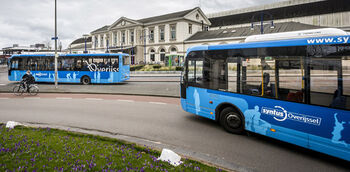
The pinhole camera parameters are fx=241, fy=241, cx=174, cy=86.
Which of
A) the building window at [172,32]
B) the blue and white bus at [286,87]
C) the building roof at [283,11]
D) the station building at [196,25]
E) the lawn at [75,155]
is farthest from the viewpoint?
the building window at [172,32]

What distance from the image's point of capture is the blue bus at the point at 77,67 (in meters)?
20.6

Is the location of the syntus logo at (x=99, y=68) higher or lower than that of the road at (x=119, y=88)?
higher

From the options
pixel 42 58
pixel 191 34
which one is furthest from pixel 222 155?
pixel 191 34

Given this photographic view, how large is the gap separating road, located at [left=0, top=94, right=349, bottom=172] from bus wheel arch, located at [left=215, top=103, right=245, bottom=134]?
0.61 feet

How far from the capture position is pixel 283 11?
58.5 m

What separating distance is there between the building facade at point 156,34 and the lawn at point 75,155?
46.5 metres

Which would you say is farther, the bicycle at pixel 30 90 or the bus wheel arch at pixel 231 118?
the bicycle at pixel 30 90

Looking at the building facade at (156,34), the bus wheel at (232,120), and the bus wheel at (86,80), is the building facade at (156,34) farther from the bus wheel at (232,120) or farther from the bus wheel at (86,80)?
the bus wheel at (232,120)

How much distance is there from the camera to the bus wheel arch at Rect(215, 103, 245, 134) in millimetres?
6489

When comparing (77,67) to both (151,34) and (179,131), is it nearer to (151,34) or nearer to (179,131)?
(179,131)

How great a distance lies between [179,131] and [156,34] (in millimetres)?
52565

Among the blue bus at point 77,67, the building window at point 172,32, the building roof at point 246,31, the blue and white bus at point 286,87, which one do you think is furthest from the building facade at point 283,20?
the blue and white bus at point 286,87

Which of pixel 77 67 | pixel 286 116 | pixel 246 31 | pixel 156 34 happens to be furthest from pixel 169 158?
pixel 156 34

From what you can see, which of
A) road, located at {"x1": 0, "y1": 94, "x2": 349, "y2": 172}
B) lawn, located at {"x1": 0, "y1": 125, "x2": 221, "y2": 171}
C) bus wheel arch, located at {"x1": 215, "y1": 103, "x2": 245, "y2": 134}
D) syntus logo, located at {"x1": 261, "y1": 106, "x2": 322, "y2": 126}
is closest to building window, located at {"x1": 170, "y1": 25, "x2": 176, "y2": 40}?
road, located at {"x1": 0, "y1": 94, "x2": 349, "y2": 172}
